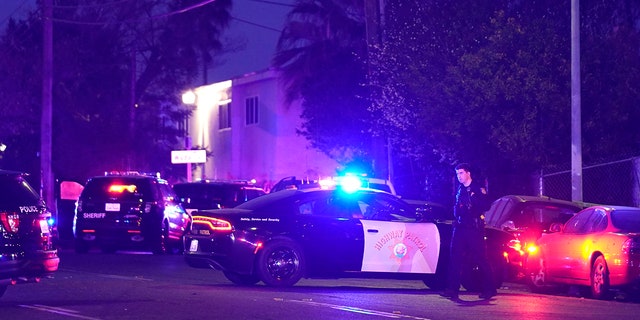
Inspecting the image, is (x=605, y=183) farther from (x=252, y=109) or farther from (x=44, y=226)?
(x=252, y=109)

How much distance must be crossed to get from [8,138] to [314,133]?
1194cm

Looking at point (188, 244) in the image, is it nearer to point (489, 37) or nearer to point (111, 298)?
point (111, 298)

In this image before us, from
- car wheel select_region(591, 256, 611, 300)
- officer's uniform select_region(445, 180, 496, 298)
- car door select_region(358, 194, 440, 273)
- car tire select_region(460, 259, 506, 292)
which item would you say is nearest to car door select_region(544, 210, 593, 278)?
car wheel select_region(591, 256, 611, 300)

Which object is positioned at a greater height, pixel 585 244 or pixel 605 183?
pixel 605 183

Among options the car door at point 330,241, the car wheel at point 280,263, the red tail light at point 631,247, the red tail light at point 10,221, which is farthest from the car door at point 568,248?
the red tail light at point 10,221

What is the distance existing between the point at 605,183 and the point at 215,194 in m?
9.08

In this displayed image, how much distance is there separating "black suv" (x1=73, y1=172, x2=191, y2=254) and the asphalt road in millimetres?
7536

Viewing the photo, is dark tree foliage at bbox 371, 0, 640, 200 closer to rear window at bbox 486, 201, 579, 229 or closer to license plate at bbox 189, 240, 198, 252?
rear window at bbox 486, 201, 579, 229

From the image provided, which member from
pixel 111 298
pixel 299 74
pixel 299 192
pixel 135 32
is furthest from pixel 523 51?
pixel 135 32

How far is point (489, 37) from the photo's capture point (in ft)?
90.7

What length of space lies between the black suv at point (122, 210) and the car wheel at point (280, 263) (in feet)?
33.4

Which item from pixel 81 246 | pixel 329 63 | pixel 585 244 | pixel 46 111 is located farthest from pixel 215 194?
pixel 329 63

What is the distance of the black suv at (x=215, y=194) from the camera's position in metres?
30.3

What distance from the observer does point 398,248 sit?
690 inches
